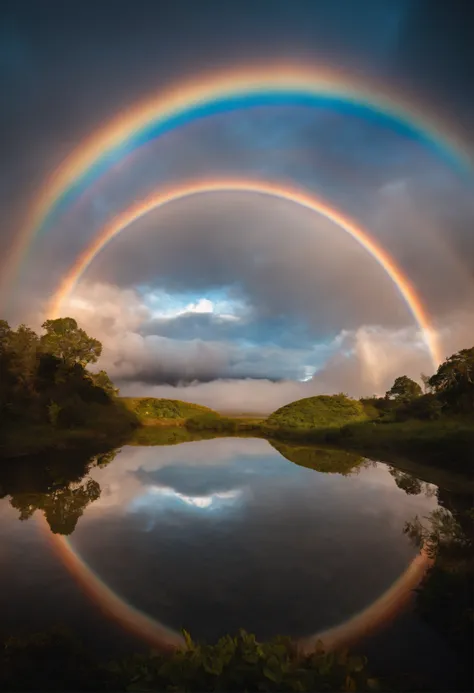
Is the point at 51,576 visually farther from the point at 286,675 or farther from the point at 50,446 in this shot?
the point at 50,446

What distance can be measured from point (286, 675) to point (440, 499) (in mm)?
21963

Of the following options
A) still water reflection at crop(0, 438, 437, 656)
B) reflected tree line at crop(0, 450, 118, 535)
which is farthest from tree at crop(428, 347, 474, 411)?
reflected tree line at crop(0, 450, 118, 535)

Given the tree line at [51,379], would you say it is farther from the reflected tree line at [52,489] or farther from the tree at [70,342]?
the reflected tree line at [52,489]

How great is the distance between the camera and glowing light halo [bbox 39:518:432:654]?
966 centimetres

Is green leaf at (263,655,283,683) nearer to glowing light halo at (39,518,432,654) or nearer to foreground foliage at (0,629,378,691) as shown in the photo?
foreground foliage at (0,629,378,691)

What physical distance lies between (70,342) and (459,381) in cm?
6685

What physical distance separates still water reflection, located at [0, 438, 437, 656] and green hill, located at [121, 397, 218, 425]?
8037cm

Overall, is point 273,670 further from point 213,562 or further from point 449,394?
point 449,394

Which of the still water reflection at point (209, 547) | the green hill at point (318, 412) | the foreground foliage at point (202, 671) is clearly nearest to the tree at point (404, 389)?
the green hill at point (318, 412)

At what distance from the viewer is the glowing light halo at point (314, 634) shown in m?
9.66

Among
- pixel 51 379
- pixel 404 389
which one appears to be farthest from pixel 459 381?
pixel 51 379

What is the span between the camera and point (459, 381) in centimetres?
4947

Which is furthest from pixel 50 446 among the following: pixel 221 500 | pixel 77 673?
pixel 77 673

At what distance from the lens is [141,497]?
24.6m
